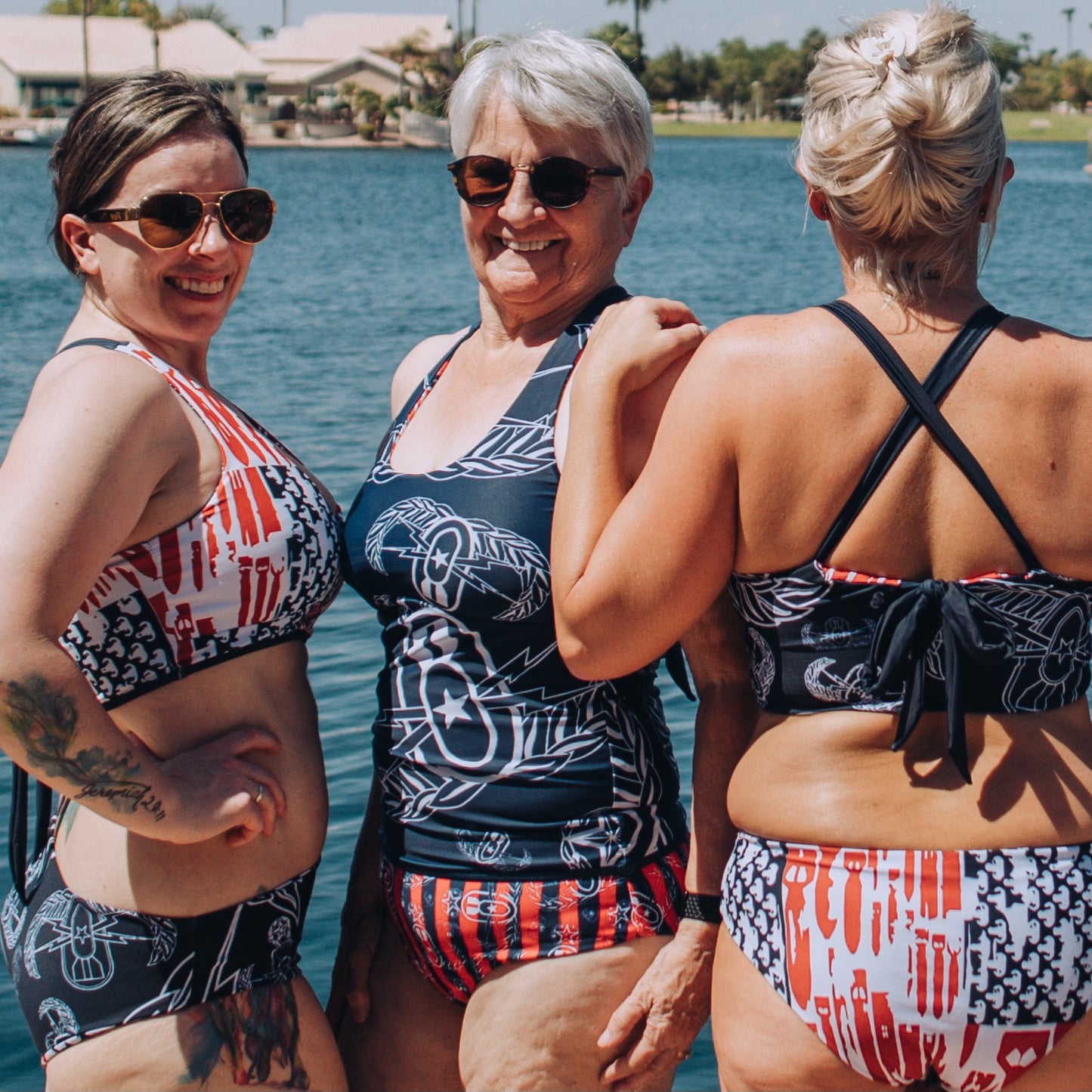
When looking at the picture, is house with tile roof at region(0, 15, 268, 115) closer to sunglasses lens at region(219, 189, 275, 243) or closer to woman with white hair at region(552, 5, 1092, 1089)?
sunglasses lens at region(219, 189, 275, 243)

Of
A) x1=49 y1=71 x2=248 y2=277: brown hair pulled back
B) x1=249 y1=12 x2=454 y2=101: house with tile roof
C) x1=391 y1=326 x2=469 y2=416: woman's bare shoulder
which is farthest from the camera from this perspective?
x1=249 y1=12 x2=454 y2=101: house with tile roof

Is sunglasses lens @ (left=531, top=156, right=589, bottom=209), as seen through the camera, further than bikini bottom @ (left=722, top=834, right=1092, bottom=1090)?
Yes

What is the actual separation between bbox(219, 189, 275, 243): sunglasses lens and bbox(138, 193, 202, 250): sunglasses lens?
77 millimetres

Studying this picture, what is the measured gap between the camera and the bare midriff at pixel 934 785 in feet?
6.78

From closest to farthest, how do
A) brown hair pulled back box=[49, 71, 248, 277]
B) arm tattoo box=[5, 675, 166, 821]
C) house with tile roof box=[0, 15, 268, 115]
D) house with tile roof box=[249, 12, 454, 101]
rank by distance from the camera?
1. arm tattoo box=[5, 675, 166, 821]
2. brown hair pulled back box=[49, 71, 248, 277]
3. house with tile roof box=[0, 15, 268, 115]
4. house with tile roof box=[249, 12, 454, 101]

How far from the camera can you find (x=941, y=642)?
2.03 meters

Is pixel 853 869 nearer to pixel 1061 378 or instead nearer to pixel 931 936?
pixel 931 936

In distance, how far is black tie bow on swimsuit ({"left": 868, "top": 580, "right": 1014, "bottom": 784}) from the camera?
201 cm

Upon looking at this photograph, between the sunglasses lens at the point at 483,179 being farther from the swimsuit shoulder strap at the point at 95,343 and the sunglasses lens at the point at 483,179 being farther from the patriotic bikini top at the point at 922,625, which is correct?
the patriotic bikini top at the point at 922,625

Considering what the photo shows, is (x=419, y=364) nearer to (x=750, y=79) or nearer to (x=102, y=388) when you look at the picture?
(x=102, y=388)

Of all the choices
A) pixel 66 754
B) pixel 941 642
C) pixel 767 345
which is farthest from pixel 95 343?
pixel 941 642

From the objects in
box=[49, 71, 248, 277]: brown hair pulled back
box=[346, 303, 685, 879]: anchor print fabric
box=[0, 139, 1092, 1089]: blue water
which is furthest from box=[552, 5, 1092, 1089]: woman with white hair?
box=[0, 139, 1092, 1089]: blue water

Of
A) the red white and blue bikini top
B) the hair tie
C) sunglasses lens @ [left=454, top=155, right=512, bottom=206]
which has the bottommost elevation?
the red white and blue bikini top

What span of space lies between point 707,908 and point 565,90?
1.44 metres
